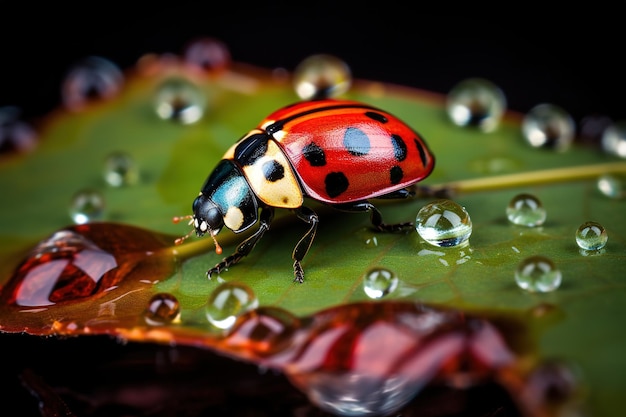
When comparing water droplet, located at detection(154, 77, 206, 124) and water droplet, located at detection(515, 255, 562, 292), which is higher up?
water droplet, located at detection(154, 77, 206, 124)

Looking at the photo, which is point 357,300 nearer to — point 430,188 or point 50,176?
point 430,188

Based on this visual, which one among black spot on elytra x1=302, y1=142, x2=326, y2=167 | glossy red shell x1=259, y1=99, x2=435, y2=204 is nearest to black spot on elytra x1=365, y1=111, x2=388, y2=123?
glossy red shell x1=259, y1=99, x2=435, y2=204

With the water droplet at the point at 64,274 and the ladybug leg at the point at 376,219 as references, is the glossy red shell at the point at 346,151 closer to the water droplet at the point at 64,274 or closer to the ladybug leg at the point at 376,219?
the ladybug leg at the point at 376,219

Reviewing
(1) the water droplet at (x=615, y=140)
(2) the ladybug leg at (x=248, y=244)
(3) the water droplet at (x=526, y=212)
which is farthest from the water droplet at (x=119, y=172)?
(1) the water droplet at (x=615, y=140)

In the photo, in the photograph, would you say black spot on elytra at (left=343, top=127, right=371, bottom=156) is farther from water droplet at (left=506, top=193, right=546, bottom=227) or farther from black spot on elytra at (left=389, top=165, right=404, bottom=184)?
water droplet at (left=506, top=193, right=546, bottom=227)

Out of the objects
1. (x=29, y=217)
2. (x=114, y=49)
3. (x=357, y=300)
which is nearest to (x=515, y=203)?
(x=357, y=300)

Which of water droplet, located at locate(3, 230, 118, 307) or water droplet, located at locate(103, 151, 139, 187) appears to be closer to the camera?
water droplet, located at locate(3, 230, 118, 307)
